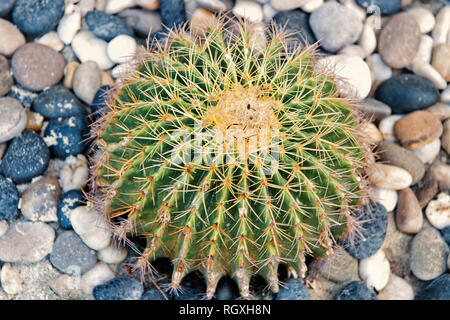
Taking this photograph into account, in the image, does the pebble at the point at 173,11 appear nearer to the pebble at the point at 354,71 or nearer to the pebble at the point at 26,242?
the pebble at the point at 354,71

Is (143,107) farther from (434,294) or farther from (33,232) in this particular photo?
(434,294)

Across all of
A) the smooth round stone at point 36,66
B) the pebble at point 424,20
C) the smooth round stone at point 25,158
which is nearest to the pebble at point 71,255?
the smooth round stone at point 25,158

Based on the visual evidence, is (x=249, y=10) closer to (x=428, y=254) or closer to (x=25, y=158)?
(x=25, y=158)

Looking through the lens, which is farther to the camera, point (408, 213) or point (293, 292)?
point (408, 213)

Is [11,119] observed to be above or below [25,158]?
above

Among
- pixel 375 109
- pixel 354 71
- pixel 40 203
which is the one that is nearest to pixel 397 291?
pixel 375 109

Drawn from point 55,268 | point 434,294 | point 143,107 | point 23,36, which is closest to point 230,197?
point 143,107

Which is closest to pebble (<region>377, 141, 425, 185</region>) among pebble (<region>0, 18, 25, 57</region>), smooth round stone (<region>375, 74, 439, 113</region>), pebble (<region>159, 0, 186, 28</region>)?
smooth round stone (<region>375, 74, 439, 113</region>)
